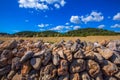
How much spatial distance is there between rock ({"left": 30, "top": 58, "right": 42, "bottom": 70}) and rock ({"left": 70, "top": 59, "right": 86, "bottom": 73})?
0.99 metres

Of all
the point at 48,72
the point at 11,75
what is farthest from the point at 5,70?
the point at 48,72

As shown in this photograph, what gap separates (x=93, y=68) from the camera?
6.67 metres

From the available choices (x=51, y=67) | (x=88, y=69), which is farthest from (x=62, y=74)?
(x=88, y=69)

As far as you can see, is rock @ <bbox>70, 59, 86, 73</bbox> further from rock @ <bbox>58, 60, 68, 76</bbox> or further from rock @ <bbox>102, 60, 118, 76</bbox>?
rock @ <bbox>102, 60, 118, 76</bbox>

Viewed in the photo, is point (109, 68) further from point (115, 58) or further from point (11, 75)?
point (11, 75)

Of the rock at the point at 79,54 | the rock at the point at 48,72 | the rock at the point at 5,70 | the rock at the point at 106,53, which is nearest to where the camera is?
the rock at the point at 48,72

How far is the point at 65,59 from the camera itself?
21.9ft

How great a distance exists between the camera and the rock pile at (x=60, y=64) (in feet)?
21.4

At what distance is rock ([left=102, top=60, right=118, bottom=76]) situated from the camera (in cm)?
677

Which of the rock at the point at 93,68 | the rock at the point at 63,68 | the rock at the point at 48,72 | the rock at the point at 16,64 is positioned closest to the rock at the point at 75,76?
the rock at the point at 63,68

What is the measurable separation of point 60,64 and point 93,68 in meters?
1.05

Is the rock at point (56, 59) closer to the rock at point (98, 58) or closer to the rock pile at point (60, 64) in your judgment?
the rock pile at point (60, 64)

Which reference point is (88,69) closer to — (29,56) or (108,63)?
(108,63)

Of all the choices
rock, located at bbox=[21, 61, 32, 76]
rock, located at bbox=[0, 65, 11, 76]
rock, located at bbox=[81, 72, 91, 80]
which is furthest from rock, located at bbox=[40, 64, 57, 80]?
rock, located at bbox=[0, 65, 11, 76]
